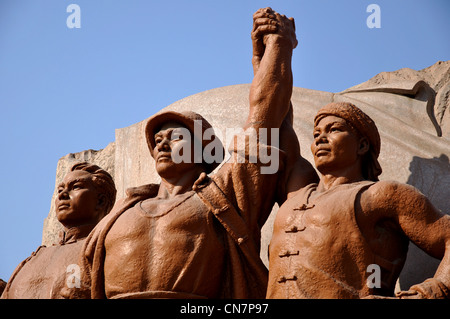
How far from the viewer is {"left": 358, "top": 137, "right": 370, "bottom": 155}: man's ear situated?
7.15 m

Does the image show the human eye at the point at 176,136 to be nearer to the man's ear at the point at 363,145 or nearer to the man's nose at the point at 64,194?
the man's nose at the point at 64,194

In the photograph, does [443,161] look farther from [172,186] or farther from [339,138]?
[172,186]

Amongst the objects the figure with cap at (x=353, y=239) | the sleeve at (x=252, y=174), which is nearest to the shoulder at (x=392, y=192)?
the figure with cap at (x=353, y=239)

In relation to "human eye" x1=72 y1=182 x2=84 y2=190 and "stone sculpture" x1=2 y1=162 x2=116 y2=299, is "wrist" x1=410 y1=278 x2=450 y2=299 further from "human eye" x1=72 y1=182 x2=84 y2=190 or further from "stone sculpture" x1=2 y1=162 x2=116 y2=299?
"human eye" x1=72 y1=182 x2=84 y2=190

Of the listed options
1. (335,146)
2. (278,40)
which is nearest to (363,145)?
(335,146)

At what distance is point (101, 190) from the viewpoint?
8.32 meters

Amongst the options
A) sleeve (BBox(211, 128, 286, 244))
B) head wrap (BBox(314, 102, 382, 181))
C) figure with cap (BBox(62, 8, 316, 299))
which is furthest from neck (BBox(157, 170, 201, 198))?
head wrap (BBox(314, 102, 382, 181))

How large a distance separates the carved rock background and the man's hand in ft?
6.63

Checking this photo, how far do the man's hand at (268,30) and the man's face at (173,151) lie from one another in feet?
A: 2.86

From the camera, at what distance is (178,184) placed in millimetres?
7531

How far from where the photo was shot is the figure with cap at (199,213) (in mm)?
6993

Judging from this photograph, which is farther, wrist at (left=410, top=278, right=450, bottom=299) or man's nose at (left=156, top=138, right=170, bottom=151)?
man's nose at (left=156, top=138, right=170, bottom=151)

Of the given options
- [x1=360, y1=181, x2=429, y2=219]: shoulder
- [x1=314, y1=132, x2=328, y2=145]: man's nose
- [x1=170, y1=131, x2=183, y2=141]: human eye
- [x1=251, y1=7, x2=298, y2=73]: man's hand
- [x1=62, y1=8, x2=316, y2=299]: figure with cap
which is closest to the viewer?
[x1=360, y1=181, x2=429, y2=219]: shoulder

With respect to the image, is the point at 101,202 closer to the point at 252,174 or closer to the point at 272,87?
the point at 252,174
